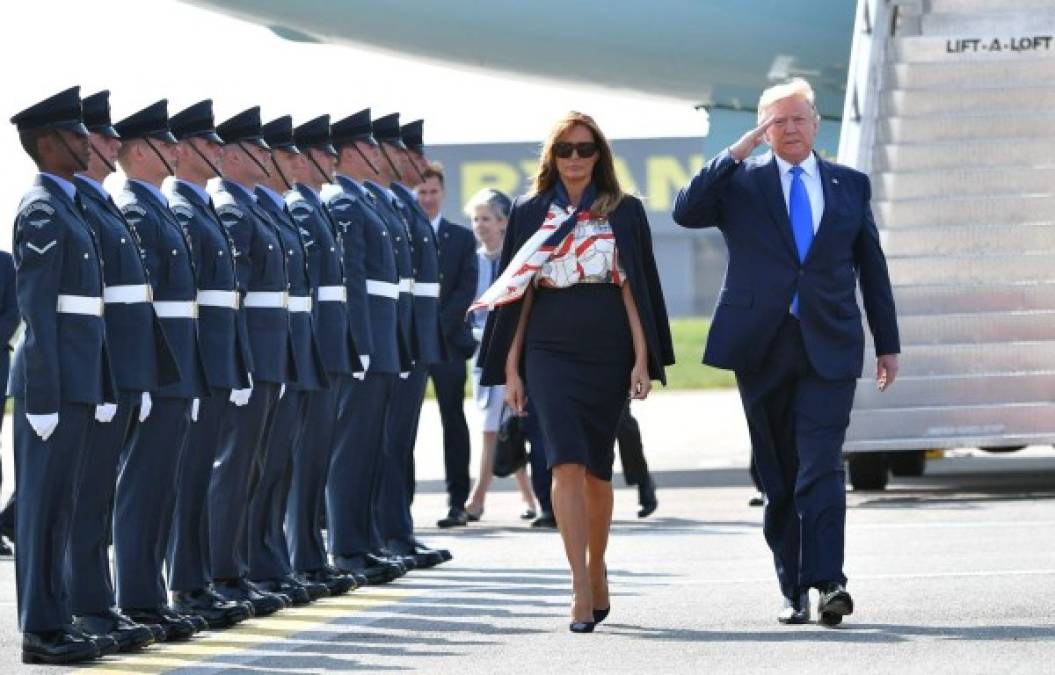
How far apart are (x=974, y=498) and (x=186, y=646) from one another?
7139 millimetres

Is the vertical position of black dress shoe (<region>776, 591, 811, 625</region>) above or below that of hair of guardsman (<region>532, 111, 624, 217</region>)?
below

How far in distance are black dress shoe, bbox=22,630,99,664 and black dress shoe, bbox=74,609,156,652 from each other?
0.77 ft

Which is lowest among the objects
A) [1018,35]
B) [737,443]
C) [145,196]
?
[737,443]

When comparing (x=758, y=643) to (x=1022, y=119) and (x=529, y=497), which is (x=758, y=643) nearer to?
(x=529, y=497)

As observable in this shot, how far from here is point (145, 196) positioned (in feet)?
29.2

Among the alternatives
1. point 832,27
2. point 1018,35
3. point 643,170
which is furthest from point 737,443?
point 643,170

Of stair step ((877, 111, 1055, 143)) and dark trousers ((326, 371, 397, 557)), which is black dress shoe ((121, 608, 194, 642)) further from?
stair step ((877, 111, 1055, 143))

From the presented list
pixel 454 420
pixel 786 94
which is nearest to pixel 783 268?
pixel 786 94

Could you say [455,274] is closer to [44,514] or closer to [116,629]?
[116,629]

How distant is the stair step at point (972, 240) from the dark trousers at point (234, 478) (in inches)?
237

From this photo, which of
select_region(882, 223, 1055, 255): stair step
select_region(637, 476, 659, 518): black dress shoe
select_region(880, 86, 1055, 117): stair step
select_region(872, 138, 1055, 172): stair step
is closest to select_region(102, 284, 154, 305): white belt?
select_region(637, 476, 659, 518): black dress shoe

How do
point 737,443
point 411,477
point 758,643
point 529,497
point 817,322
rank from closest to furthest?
point 758,643
point 817,322
point 411,477
point 529,497
point 737,443

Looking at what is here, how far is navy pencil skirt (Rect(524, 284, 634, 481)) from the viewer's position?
346 inches

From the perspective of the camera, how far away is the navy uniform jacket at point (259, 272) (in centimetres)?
963
